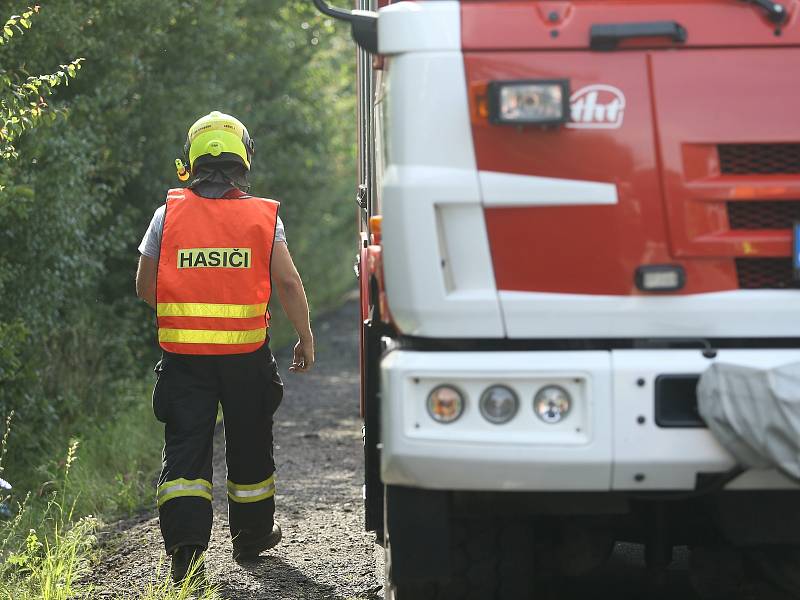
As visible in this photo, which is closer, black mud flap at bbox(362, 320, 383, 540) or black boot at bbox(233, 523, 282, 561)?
black mud flap at bbox(362, 320, 383, 540)

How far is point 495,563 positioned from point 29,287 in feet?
16.3

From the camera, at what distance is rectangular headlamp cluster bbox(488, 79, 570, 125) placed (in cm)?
383

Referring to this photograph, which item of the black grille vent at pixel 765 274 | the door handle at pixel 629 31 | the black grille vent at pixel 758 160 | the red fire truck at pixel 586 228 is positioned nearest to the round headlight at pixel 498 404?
the red fire truck at pixel 586 228

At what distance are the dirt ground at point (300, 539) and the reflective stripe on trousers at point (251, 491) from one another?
0.91 feet

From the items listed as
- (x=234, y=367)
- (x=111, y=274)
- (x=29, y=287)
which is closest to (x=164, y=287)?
(x=234, y=367)

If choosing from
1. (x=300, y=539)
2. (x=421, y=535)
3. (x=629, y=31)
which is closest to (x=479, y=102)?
(x=629, y=31)

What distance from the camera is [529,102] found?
385 cm

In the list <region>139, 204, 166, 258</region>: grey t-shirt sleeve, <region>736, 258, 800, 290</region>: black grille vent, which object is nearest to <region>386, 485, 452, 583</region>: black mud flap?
<region>736, 258, 800, 290</region>: black grille vent

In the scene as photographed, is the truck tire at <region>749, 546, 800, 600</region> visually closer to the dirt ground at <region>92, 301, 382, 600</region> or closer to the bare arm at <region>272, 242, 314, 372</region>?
the dirt ground at <region>92, 301, 382, 600</region>

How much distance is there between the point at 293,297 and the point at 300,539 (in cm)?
128

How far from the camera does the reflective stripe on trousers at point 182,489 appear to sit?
18.2ft

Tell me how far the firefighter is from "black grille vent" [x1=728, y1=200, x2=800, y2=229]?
214 centimetres

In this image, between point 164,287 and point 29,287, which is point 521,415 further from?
point 29,287

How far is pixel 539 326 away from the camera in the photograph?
392cm
